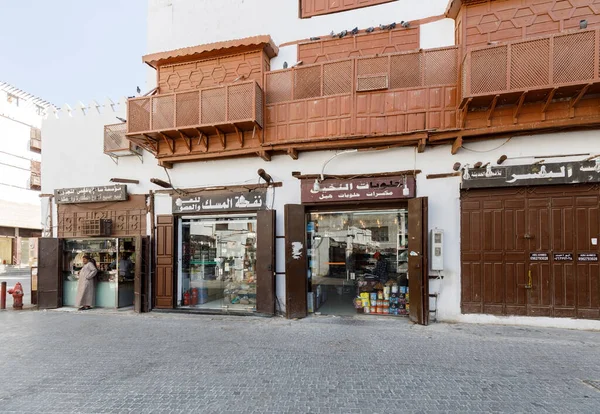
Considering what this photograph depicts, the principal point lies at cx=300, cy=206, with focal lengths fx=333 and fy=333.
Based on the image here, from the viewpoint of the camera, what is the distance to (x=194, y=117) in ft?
29.7

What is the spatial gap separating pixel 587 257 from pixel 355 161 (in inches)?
217

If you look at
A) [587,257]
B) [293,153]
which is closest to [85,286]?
[293,153]

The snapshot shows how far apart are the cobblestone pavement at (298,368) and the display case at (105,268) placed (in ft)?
8.28

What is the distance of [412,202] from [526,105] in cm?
324

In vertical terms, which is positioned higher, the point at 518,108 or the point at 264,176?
the point at 518,108

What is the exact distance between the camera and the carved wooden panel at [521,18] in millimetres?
7238

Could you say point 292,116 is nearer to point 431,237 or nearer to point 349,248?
point 349,248

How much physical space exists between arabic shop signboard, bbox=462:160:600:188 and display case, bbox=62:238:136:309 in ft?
32.5

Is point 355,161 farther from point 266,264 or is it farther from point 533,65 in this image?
point 533,65

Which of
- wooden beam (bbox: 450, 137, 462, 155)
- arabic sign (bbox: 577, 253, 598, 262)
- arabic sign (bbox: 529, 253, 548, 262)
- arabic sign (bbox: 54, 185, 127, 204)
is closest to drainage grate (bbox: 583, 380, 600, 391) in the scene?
arabic sign (bbox: 529, 253, 548, 262)

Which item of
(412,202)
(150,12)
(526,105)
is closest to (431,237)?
(412,202)

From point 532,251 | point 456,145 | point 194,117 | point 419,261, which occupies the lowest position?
point 419,261

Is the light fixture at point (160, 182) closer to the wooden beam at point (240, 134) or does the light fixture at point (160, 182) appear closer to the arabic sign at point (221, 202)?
the arabic sign at point (221, 202)

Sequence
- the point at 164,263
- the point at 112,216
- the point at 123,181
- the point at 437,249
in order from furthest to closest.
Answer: the point at 112,216
the point at 123,181
the point at 164,263
the point at 437,249
